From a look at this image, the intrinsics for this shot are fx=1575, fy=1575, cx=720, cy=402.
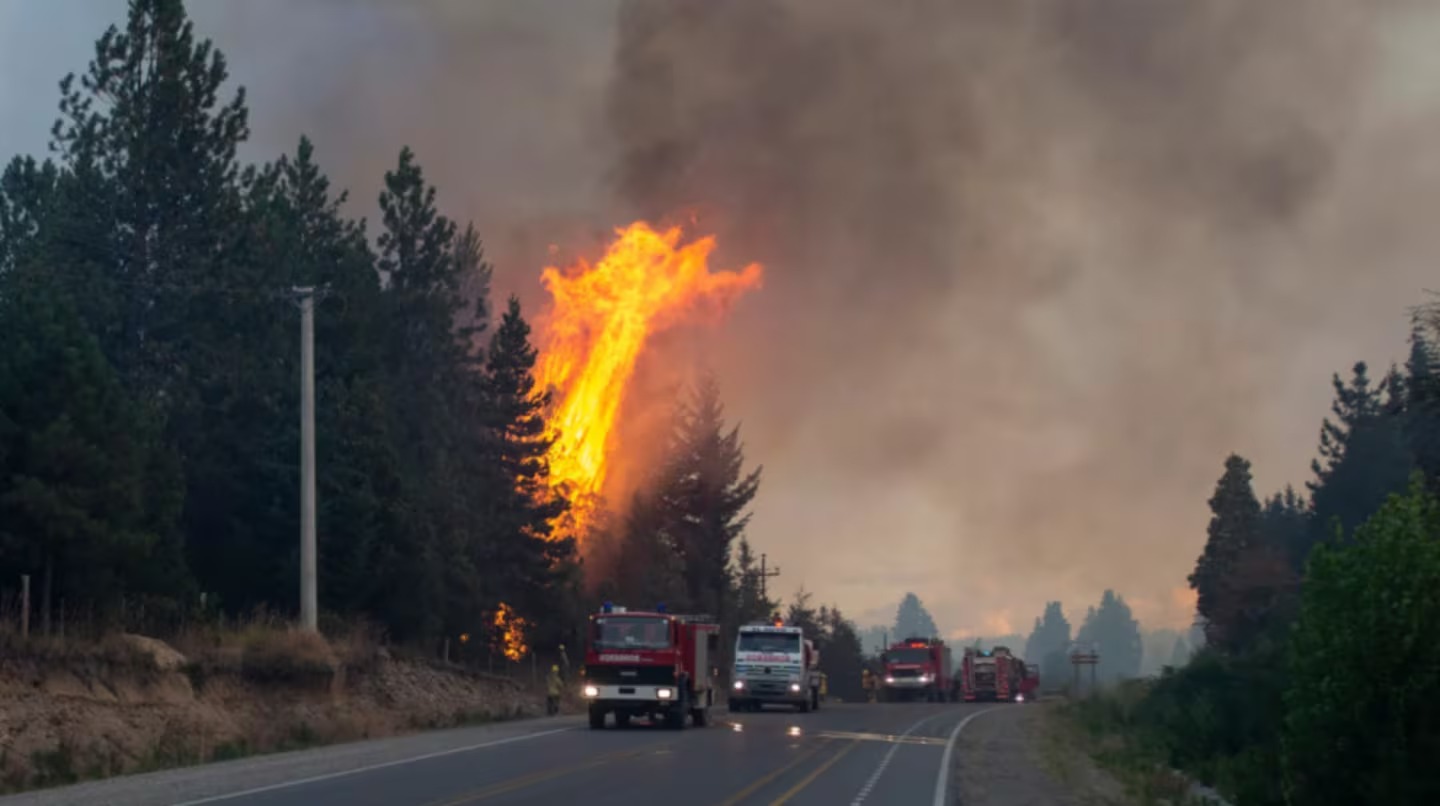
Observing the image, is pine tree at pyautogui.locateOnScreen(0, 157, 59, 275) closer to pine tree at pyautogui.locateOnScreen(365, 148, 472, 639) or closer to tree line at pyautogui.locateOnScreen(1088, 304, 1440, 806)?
pine tree at pyautogui.locateOnScreen(365, 148, 472, 639)

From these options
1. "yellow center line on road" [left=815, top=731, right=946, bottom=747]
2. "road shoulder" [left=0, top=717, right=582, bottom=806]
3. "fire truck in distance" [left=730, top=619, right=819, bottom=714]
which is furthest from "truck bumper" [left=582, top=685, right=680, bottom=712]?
"fire truck in distance" [left=730, top=619, right=819, bottom=714]

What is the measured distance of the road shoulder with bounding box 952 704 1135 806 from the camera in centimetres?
2447

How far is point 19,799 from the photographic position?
2261 cm

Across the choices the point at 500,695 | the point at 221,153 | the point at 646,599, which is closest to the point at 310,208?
the point at 221,153

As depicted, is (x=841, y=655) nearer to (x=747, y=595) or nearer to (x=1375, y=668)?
(x=747, y=595)

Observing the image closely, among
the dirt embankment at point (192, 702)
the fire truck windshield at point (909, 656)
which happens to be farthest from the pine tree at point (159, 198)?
the fire truck windshield at point (909, 656)

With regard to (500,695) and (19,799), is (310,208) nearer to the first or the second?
(500,695)

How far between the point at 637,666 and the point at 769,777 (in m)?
14.0

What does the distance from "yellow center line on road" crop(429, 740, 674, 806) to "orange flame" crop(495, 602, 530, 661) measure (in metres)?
39.5

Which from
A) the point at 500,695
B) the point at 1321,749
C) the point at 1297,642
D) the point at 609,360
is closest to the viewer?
the point at 1321,749

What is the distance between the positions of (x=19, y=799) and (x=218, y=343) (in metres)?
34.2

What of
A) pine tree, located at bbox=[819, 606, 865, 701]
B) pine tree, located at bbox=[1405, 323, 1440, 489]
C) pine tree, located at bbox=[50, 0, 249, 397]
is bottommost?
pine tree, located at bbox=[819, 606, 865, 701]

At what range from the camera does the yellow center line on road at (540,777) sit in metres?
21.7

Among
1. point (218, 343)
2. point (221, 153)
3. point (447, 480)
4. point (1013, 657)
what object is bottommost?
point (1013, 657)
